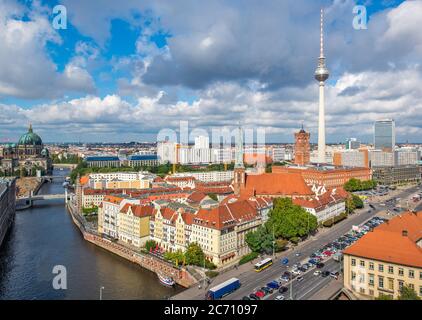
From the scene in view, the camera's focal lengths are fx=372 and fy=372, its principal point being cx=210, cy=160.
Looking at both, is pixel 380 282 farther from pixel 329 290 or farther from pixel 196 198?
pixel 196 198

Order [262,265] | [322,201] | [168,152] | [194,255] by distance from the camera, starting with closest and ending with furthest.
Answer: [262,265], [194,255], [322,201], [168,152]

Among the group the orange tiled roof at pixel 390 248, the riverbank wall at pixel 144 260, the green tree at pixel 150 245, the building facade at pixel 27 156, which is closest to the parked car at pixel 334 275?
the orange tiled roof at pixel 390 248

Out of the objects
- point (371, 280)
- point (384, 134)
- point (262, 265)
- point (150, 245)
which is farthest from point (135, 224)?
point (384, 134)

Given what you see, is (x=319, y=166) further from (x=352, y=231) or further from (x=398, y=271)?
(x=398, y=271)

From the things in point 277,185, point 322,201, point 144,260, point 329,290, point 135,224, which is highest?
point 277,185

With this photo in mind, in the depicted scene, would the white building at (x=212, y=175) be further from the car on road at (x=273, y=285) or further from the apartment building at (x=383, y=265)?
the apartment building at (x=383, y=265)

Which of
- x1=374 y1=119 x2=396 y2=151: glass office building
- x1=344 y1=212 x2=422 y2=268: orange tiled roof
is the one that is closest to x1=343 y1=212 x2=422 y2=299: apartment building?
x1=344 y1=212 x2=422 y2=268: orange tiled roof
